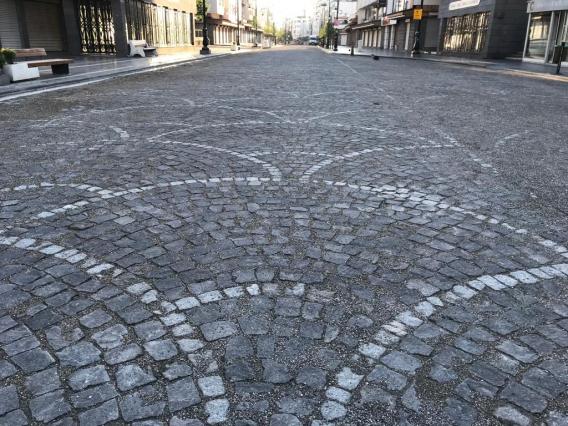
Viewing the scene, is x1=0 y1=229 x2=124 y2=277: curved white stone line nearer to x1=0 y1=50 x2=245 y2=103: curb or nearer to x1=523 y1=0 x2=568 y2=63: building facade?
x1=0 y1=50 x2=245 y2=103: curb

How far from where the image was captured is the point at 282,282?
3.43m

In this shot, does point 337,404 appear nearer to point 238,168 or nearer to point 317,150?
point 238,168

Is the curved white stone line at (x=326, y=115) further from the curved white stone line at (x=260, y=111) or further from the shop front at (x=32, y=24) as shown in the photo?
the shop front at (x=32, y=24)

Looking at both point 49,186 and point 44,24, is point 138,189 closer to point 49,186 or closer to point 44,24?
point 49,186

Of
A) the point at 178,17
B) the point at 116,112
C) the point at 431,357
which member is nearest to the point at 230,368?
the point at 431,357

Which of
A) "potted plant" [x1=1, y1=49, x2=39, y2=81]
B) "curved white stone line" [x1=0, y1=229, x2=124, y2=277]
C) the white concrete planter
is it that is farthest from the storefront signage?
"curved white stone line" [x1=0, y1=229, x2=124, y2=277]

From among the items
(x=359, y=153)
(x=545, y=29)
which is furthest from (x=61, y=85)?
(x=545, y=29)

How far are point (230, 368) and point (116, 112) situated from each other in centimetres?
909

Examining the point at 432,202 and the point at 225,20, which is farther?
the point at 225,20

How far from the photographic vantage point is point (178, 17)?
155 ft

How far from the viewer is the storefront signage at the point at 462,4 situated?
3791 centimetres

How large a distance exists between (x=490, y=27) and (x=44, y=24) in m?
29.8

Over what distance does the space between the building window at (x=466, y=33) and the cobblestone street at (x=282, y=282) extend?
1317 inches

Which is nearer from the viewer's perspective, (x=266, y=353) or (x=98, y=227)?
(x=266, y=353)
